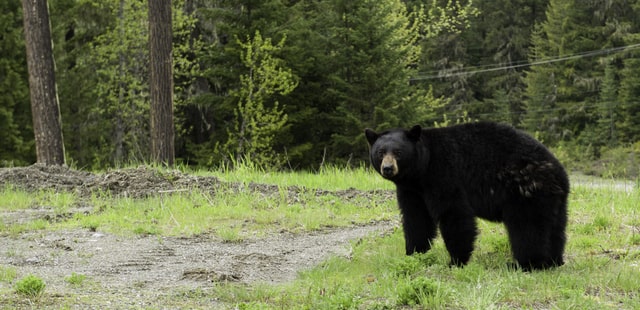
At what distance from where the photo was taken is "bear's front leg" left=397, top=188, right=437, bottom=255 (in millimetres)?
6102

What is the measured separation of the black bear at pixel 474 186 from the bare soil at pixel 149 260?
1184 mm

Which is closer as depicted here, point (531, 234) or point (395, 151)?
point (531, 234)

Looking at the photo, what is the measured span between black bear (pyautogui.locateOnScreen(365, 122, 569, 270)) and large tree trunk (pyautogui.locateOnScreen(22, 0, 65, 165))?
10.7 meters

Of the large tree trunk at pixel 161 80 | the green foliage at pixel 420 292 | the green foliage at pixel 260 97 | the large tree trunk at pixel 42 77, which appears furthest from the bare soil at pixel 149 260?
the green foliage at pixel 260 97

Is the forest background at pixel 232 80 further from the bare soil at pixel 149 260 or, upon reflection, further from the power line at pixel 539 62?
the power line at pixel 539 62

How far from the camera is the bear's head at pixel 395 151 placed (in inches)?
226

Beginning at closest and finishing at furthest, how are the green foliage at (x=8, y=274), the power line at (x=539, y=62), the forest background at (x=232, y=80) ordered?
1. the green foliage at (x=8, y=274)
2. the forest background at (x=232, y=80)
3. the power line at (x=539, y=62)

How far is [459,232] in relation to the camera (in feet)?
18.7

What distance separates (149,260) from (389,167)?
250cm

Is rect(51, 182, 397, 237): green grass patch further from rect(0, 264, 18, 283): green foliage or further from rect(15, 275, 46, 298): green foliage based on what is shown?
rect(15, 275, 46, 298): green foliage

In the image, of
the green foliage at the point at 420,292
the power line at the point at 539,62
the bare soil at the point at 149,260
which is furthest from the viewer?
the power line at the point at 539,62

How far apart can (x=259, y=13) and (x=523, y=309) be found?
19228mm

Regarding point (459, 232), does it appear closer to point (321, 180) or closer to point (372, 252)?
point (372, 252)

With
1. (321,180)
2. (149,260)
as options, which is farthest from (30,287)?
(321,180)
